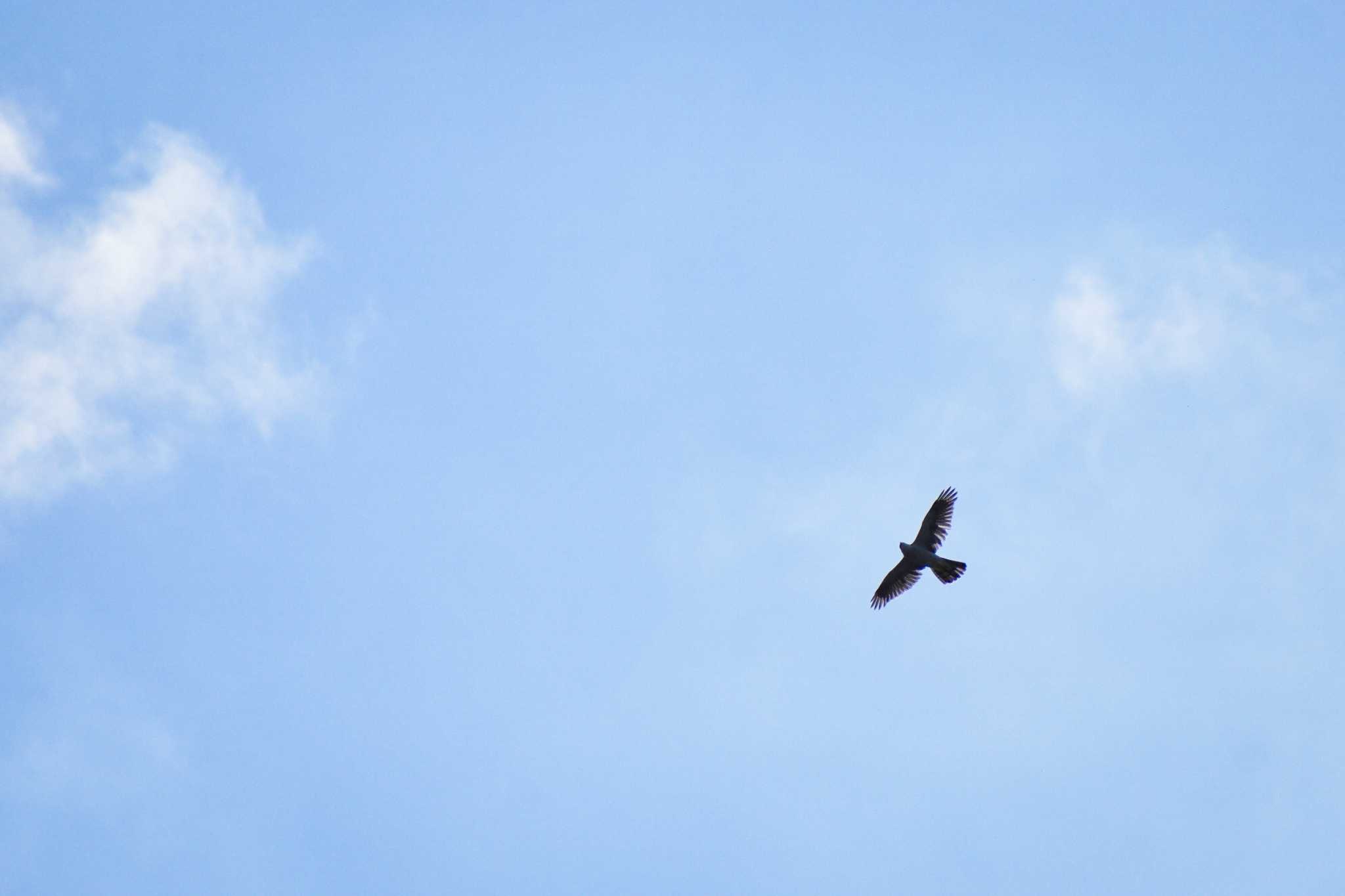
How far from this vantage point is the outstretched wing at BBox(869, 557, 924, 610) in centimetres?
4069

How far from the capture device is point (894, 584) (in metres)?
41.0

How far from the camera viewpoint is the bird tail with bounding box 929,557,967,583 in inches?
1537

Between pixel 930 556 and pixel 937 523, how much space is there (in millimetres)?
1171

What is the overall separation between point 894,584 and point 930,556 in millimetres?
2084

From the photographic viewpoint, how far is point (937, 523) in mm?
39719

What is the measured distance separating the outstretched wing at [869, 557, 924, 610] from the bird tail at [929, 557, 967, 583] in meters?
1.28

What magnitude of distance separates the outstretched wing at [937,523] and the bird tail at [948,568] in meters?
0.66

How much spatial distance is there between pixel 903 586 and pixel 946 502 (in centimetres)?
351

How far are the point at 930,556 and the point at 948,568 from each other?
2.39ft

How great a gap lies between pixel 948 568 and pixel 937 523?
5.29 ft

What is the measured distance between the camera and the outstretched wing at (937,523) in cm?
3959

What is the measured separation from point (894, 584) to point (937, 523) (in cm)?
283

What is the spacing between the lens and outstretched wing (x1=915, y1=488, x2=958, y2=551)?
39.6 m

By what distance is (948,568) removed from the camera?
3916 centimetres
